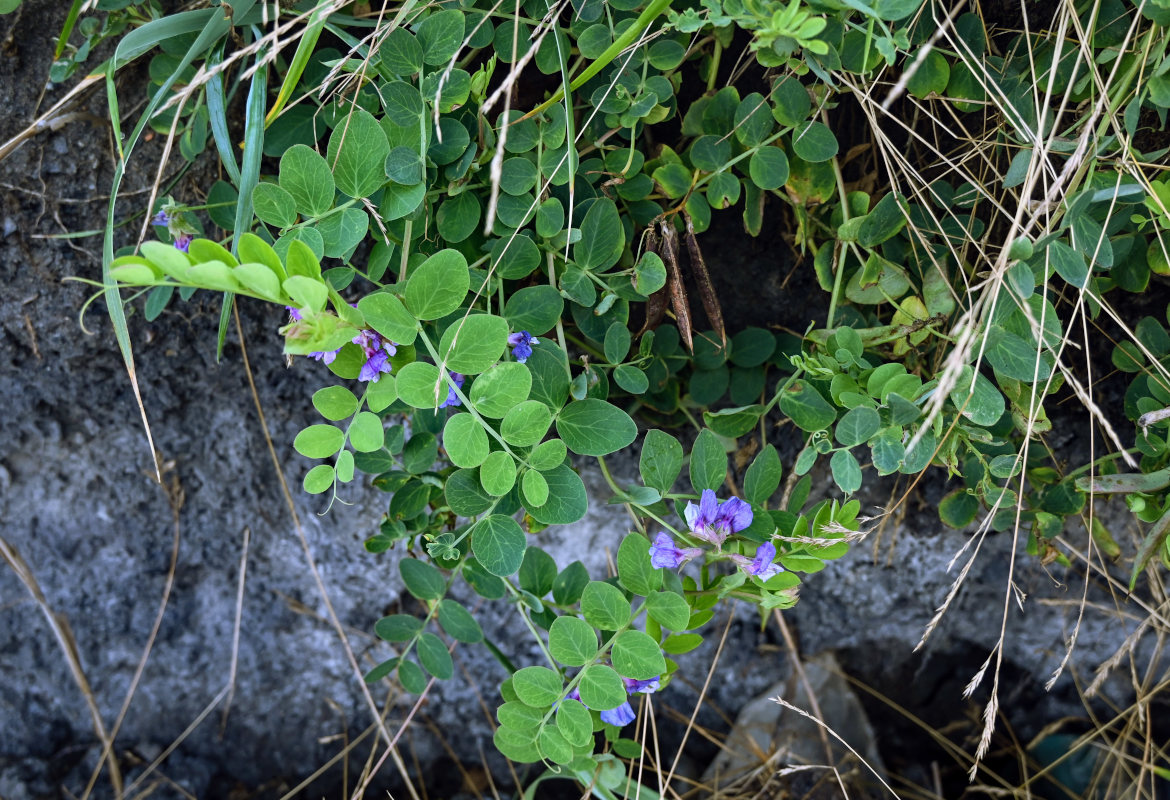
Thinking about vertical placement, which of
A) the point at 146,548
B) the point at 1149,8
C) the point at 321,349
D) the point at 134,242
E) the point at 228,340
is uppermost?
the point at 1149,8

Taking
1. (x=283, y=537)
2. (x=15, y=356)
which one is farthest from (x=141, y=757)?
(x=15, y=356)

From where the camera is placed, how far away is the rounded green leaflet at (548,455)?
936mm

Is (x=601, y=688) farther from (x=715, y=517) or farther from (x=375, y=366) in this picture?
(x=375, y=366)

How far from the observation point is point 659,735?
164cm

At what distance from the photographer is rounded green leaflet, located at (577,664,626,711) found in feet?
3.16

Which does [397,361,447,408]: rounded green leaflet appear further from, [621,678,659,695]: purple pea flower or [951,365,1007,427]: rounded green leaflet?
[951,365,1007,427]: rounded green leaflet

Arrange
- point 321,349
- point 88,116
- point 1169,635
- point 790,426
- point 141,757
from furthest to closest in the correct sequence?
point 141,757
point 1169,635
point 790,426
point 88,116
point 321,349

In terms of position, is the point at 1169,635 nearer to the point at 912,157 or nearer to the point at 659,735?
the point at 659,735

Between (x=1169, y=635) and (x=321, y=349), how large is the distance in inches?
65.1

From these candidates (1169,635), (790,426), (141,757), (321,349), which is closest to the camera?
(321,349)

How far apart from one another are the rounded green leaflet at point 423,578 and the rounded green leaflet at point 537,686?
9.0 inches

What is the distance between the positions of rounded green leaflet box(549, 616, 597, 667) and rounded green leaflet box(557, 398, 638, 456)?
0.69 ft

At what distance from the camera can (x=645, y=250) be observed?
1.07 metres

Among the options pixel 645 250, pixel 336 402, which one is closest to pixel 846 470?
pixel 645 250
